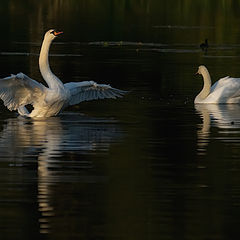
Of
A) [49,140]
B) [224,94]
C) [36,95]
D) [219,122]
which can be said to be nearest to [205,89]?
[224,94]

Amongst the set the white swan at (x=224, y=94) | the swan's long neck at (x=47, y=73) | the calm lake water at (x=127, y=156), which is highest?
the swan's long neck at (x=47, y=73)

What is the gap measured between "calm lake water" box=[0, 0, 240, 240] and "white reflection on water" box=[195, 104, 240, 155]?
0.06 ft

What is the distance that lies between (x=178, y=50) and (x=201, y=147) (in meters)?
18.9

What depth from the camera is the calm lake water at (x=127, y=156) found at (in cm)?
1102

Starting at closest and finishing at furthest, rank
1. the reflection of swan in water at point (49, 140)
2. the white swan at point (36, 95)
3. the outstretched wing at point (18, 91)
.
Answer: the reflection of swan in water at point (49, 140), the outstretched wing at point (18, 91), the white swan at point (36, 95)

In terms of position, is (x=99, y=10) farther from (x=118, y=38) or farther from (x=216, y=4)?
(x=118, y=38)

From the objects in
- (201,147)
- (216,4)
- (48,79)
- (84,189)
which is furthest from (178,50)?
(216,4)

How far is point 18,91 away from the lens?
1933 centimetres

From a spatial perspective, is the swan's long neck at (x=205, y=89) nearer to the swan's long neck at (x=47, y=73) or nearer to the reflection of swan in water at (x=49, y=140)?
the reflection of swan in water at (x=49, y=140)

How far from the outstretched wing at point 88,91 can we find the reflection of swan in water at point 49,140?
0.41 metres

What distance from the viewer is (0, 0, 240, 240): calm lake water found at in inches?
434

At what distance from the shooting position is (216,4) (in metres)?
63.5

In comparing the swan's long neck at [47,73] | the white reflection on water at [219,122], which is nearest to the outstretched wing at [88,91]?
the swan's long neck at [47,73]

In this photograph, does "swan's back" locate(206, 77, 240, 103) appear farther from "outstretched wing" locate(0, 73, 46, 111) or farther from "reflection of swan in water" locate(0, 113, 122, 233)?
"outstretched wing" locate(0, 73, 46, 111)
